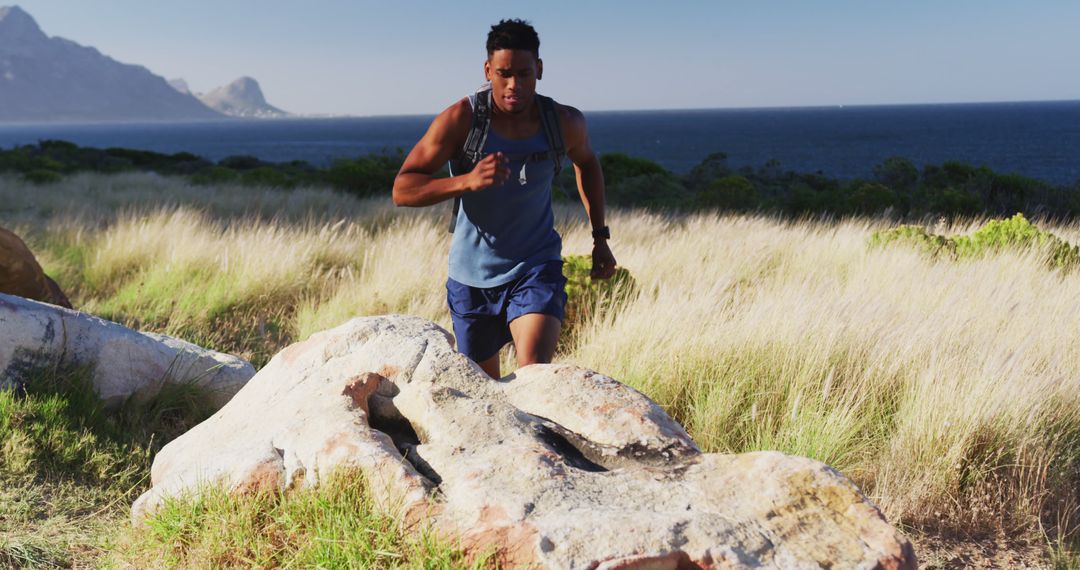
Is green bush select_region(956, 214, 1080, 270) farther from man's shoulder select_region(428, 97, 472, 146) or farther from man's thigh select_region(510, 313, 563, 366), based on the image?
man's shoulder select_region(428, 97, 472, 146)

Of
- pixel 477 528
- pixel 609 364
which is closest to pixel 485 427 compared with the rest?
pixel 477 528

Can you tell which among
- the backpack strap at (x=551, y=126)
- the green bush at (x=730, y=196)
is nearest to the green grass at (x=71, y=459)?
the backpack strap at (x=551, y=126)

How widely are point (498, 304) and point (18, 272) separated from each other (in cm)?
374

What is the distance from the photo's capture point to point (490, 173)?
9.55 feet

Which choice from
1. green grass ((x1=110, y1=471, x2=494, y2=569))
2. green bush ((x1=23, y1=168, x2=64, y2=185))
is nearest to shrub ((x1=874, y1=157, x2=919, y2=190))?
green bush ((x1=23, y1=168, x2=64, y2=185))

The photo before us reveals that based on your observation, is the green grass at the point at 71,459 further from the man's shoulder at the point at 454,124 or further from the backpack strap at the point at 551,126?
the backpack strap at the point at 551,126

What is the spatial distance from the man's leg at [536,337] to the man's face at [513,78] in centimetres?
85

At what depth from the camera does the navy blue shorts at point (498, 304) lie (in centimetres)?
348

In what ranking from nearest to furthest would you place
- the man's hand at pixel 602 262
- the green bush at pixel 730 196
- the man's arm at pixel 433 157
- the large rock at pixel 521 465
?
1. the large rock at pixel 521 465
2. the man's arm at pixel 433 157
3. the man's hand at pixel 602 262
4. the green bush at pixel 730 196

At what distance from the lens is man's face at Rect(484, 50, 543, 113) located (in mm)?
3299

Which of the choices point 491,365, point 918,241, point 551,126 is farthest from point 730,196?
point 551,126

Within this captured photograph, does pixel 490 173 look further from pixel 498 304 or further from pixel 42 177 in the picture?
pixel 42 177

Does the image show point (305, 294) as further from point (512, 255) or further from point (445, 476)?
point (445, 476)

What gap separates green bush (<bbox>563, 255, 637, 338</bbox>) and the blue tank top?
209 centimetres
